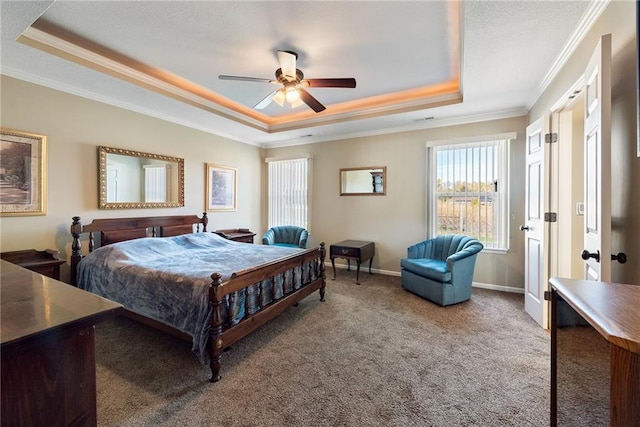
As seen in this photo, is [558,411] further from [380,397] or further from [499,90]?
[499,90]

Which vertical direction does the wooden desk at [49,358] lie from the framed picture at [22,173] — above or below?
below

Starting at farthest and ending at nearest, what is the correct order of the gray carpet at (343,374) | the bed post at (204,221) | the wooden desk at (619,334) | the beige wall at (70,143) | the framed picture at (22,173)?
the bed post at (204,221) < the beige wall at (70,143) < the framed picture at (22,173) < the gray carpet at (343,374) < the wooden desk at (619,334)

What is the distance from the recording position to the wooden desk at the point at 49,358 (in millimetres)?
740

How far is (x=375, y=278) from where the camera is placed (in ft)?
14.7

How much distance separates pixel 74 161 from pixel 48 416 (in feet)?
10.7

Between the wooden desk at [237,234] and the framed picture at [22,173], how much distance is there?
2.23m

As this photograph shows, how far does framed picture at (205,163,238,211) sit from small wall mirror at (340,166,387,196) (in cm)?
210

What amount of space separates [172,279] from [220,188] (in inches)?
115

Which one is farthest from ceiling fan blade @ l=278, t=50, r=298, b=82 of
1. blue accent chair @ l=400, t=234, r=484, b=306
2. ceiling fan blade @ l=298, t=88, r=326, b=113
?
blue accent chair @ l=400, t=234, r=484, b=306

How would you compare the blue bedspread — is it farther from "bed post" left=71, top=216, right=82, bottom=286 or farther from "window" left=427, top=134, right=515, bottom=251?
"window" left=427, top=134, right=515, bottom=251

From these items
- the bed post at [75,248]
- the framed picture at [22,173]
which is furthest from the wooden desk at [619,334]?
the framed picture at [22,173]

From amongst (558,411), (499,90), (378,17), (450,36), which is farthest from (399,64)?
(558,411)

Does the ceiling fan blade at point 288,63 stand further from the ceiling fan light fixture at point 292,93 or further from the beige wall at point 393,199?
the beige wall at point 393,199

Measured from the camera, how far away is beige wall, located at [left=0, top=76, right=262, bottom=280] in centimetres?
271
